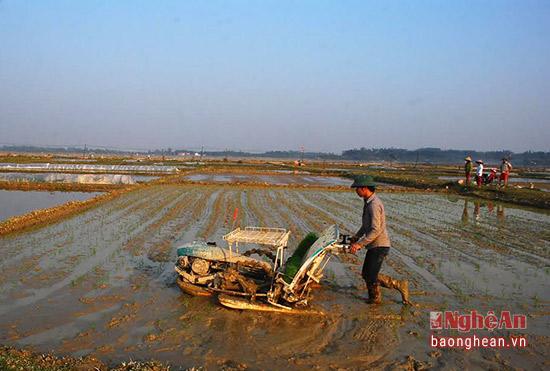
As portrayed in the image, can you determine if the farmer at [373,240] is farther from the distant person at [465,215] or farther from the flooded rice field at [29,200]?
the flooded rice field at [29,200]

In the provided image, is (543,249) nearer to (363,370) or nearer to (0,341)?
(363,370)

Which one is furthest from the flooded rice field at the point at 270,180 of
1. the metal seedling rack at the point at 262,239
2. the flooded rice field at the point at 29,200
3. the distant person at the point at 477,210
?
the metal seedling rack at the point at 262,239

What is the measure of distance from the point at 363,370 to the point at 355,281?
118 inches

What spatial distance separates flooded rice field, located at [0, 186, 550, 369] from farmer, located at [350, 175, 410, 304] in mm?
282

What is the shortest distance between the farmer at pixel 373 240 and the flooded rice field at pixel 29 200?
11.4 m

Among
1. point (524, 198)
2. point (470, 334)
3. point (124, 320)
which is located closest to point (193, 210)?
point (124, 320)

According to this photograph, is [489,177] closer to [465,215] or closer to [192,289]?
[465,215]

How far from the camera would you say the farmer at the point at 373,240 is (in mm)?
5898

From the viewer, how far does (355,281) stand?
724cm

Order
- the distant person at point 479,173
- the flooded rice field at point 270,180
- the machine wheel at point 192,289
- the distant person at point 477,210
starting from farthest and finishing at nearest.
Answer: the flooded rice field at point 270,180
the distant person at point 479,173
the distant person at point 477,210
the machine wheel at point 192,289

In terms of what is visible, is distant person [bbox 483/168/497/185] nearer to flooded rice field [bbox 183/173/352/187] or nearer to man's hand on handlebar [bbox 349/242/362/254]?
flooded rice field [bbox 183/173/352/187]

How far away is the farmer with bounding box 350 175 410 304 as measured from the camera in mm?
5898

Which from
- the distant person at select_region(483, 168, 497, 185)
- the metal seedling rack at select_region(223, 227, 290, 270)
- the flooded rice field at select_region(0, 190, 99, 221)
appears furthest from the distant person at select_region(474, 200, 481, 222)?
the flooded rice field at select_region(0, 190, 99, 221)

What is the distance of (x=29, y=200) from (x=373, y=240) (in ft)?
51.0
